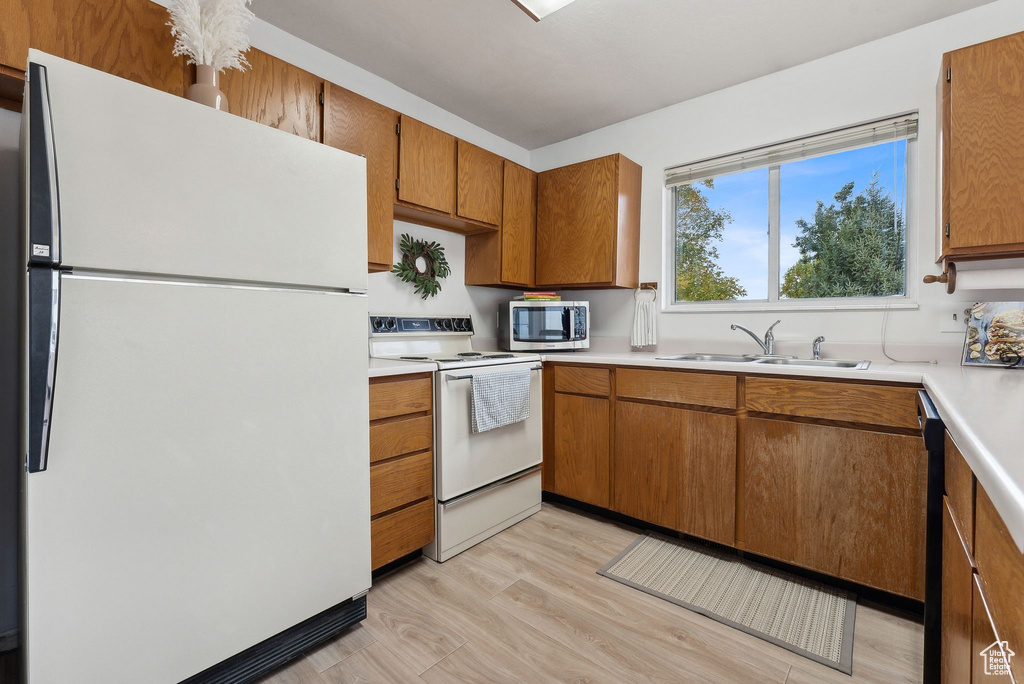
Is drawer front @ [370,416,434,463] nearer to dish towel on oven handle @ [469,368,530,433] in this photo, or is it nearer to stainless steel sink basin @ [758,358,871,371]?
dish towel on oven handle @ [469,368,530,433]

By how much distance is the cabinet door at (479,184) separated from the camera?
2701mm

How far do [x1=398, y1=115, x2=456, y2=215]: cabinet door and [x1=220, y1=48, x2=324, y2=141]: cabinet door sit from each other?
0.46 m

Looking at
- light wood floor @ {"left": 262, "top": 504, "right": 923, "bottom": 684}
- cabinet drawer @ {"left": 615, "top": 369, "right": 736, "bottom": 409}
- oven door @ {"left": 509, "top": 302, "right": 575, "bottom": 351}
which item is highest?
oven door @ {"left": 509, "top": 302, "right": 575, "bottom": 351}

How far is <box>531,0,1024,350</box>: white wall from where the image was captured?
2082 mm

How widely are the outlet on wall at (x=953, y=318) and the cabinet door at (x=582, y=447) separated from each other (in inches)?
59.4

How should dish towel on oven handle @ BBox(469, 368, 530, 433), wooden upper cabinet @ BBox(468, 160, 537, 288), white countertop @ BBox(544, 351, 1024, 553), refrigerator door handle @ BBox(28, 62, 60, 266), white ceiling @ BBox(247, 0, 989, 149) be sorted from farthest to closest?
wooden upper cabinet @ BBox(468, 160, 537, 288), dish towel on oven handle @ BBox(469, 368, 530, 433), white ceiling @ BBox(247, 0, 989, 149), refrigerator door handle @ BBox(28, 62, 60, 266), white countertop @ BBox(544, 351, 1024, 553)

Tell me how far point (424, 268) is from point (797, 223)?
6.96 ft

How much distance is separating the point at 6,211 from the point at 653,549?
2.81 meters

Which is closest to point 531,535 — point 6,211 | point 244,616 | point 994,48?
point 244,616

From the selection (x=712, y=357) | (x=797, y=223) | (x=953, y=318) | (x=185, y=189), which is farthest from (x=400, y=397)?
(x=953, y=318)

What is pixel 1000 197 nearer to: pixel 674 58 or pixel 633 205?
pixel 674 58

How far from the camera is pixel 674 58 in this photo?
2.37 metres

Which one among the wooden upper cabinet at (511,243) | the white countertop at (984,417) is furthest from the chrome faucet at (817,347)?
the wooden upper cabinet at (511,243)

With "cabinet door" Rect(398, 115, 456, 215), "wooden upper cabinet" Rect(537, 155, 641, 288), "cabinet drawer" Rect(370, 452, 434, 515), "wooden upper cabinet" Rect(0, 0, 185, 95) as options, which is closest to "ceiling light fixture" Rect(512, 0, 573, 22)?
"cabinet door" Rect(398, 115, 456, 215)
